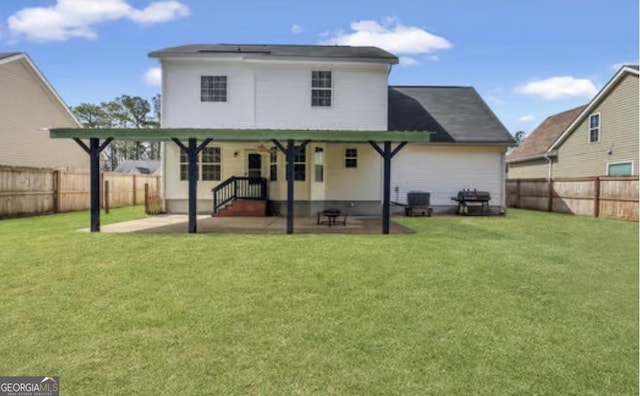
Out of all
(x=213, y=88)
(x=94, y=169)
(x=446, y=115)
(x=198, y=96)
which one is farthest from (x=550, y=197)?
(x=94, y=169)

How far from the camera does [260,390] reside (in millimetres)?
3047

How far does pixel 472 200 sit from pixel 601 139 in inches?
331

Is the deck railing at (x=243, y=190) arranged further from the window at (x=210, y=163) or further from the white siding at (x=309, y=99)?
the white siding at (x=309, y=99)

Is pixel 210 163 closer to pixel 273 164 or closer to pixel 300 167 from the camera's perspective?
pixel 273 164

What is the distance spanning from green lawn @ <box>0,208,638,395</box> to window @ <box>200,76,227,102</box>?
848 centimetres

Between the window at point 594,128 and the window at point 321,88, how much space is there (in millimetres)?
13594

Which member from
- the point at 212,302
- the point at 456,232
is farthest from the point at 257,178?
the point at 212,302

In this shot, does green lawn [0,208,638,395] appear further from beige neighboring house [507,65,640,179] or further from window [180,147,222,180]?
beige neighboring house [507,65,640,179]

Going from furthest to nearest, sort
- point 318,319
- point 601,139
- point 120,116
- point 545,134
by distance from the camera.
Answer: point 120,116
point 545,134
point 601,139
point 318,319

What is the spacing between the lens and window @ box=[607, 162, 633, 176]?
56.7 ft

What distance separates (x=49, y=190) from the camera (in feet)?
54.0

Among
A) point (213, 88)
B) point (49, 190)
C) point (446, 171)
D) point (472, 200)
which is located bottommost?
point (472, 200)

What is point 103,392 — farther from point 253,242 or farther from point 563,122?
point 563,122

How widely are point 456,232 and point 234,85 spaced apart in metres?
9.91
